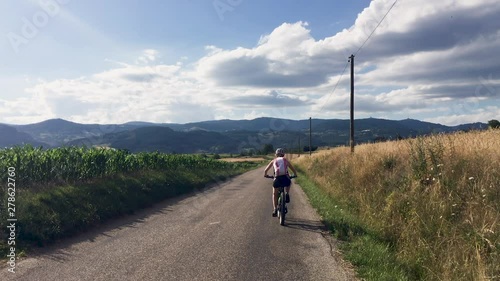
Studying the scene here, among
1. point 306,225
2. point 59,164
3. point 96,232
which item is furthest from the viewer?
point 59,164

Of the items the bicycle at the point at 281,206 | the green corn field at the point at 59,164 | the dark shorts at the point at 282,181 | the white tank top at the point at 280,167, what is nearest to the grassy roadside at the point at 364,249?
the bicycle at the point at 281,206

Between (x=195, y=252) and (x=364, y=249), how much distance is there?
3388 mm

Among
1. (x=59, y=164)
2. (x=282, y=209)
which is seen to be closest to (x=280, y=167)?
(x=282, y=209)

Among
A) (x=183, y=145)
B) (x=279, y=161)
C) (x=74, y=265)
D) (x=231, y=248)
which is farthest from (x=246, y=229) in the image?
(x=183, y=145)

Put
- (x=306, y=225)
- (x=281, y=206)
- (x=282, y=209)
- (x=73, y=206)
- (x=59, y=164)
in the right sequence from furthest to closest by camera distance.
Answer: (x=59, y=164) → (x=73, y=206) → (x=281, y=206) → (x=282, y=209) → (x=306, y=225)

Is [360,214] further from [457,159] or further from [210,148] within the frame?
[210,148]

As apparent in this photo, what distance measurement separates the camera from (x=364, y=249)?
289 inches

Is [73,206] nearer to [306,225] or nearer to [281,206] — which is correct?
[281,206]

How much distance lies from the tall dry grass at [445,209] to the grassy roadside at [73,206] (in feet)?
25.4

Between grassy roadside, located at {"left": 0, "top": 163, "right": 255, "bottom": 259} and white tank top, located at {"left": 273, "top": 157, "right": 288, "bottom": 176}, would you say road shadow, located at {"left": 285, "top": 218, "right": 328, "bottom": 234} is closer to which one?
white tank top, located at {"left": 273, "top": 157, "right": 288, "bottom": 176}

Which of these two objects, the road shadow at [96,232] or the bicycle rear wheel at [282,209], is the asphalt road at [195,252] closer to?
the road shadow at [96,232]

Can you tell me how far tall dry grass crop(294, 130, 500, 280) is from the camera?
5.66 metres

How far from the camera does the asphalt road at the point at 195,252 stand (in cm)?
611

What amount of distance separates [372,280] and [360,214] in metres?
5.07
